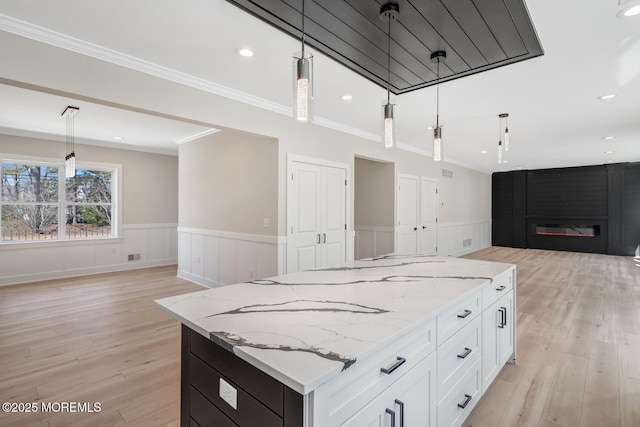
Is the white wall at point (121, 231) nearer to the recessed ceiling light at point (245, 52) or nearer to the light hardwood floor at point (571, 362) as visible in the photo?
the recessed ceiling light at point (245, 52)

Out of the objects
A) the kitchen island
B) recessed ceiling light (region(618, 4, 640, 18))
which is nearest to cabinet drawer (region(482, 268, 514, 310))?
the kitchen island

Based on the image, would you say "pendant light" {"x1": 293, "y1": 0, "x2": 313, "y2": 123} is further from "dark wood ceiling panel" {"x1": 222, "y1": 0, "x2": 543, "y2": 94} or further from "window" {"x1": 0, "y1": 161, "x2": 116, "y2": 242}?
"window" {"x1": 0, "y1": 161, "x2": 116, "y2": 242}

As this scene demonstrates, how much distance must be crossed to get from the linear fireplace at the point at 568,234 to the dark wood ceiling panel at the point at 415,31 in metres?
9.02

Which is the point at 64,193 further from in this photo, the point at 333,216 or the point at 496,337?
the point at 496,337

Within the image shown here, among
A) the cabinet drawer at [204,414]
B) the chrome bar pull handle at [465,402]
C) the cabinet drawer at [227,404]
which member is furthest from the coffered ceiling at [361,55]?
the chrome bar pull handle at [465,402]

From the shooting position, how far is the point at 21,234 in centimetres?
549

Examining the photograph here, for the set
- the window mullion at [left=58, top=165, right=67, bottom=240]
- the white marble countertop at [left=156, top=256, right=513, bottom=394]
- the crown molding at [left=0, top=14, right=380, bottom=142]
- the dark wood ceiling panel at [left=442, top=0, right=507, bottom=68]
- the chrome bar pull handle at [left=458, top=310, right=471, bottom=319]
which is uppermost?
the crown molding at [left=0, top=14, right=380, bottom=142]

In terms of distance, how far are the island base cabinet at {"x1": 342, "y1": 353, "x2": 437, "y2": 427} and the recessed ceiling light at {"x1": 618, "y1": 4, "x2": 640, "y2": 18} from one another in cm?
242

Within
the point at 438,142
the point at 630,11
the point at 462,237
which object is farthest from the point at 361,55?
the point at 462,237

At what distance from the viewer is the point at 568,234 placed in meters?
9.37

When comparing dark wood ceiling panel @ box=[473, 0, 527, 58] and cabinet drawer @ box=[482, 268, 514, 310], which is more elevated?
dark wood ceiling panel @ box=[473, 0, 527, 58]

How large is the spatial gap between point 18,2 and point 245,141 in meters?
2.67

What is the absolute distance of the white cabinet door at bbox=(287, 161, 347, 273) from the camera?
163 inches

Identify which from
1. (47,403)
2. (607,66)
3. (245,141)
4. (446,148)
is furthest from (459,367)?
(446,148)
